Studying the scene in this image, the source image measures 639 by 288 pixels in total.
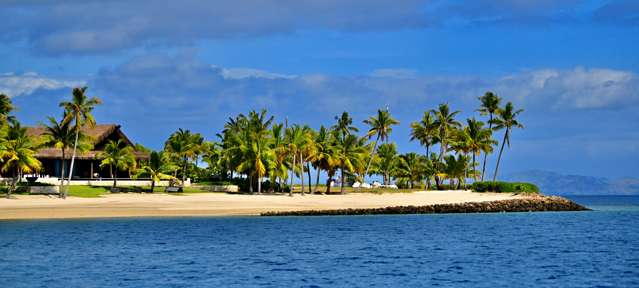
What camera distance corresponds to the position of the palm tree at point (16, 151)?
235ft

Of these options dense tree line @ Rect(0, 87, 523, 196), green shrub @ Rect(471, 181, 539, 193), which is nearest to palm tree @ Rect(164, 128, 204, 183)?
dense tree line @ Rect(0, 87, 523, 196)

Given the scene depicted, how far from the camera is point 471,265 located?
38625 mm

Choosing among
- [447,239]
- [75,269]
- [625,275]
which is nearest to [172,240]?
[75,269]

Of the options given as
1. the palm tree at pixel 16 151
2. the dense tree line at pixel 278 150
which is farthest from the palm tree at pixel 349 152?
the palm tree at pixel 16 151

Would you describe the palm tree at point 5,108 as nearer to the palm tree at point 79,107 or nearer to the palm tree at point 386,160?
the palm tree at point 79,107

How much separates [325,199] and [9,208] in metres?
32.1

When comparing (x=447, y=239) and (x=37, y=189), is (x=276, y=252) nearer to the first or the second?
(x=447, y=239)

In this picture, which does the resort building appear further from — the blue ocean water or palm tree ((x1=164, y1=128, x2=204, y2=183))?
the blue ocean water

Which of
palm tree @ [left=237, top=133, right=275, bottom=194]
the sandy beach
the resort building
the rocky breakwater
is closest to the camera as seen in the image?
the sandy beach

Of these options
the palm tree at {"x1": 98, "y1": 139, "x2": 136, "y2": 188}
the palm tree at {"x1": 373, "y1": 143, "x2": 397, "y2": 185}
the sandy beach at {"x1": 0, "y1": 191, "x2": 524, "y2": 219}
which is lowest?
the sandy beach at {"x1": 0, "y1": 191, "x2": 524, "y2": 219}

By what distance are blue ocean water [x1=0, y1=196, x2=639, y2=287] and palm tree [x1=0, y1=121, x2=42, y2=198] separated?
488 inches

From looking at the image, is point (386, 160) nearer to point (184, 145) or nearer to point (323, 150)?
point (323, 150)

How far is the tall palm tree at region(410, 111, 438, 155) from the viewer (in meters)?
115

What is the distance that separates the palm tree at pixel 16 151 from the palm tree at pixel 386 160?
180 feet
